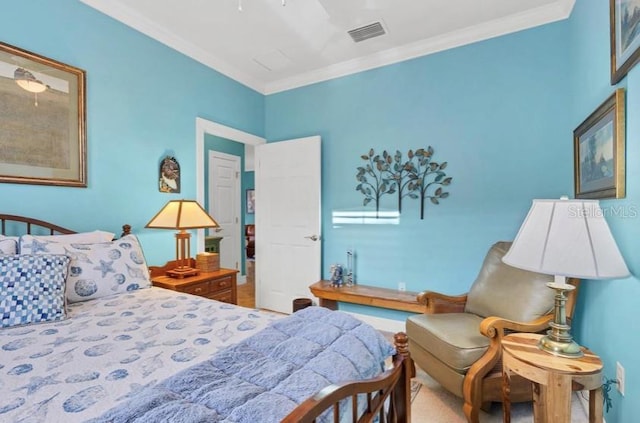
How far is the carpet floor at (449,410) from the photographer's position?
1.79 metres

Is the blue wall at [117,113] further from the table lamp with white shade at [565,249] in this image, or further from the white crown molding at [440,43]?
the table lamp with white shade at [565,249]

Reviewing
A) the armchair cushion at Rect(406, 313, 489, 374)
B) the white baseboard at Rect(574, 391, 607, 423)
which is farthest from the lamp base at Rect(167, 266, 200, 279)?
the white baseboard at Rect(574, 391, 607, 423)

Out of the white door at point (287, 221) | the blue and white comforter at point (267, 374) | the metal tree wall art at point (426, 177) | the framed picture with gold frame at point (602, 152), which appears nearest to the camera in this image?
the blue and white comforter at point (267, 374)

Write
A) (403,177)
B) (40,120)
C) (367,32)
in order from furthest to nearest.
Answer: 1. (403,177)
2. (367,32)
3. (40,120)

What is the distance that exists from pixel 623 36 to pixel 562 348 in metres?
1.51

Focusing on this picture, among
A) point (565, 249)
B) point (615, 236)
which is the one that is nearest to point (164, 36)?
point (565, 249)

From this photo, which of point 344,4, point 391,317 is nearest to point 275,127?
point 344,4

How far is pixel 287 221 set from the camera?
3699mm

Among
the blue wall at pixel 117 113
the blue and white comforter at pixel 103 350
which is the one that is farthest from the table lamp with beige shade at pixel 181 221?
the blue and white comforter at pixel 103 350

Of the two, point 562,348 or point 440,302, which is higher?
point 562,348

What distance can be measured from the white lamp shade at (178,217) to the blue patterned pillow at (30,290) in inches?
37.4

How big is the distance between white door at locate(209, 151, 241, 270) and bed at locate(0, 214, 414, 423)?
282 centimetres

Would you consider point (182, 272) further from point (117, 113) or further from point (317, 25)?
point (317, 25)

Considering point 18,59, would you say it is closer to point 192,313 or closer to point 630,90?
point 192,313
